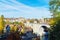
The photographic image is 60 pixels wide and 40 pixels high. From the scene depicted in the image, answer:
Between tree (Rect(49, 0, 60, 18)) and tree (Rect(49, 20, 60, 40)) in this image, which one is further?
tree (Rect(49, 0, 60, 18))

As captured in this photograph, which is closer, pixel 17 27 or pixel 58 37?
pixel 58 37

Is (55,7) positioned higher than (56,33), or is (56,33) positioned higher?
(55,7)

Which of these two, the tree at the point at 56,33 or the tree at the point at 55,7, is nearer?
the tree at the point at 56,33

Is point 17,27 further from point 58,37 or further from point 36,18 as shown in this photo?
point 58,37

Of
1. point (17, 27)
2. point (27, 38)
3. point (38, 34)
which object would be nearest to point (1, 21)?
point (17, 27)

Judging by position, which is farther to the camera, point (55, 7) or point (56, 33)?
point (55, 7)

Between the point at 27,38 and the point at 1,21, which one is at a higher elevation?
the point at 1,21

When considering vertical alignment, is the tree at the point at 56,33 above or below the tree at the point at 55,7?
below

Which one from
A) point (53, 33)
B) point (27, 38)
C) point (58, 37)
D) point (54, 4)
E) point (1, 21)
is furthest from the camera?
point (54, 4)

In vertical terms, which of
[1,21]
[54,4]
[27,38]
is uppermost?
[54,4]

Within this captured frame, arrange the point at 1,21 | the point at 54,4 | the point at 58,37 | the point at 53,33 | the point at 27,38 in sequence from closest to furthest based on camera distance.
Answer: the point at 58,37, the point at 53,33, the point at 1,21, the point at 27,38, the point at 54,4

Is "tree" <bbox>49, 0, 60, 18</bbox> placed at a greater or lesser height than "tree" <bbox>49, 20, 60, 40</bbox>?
greater
